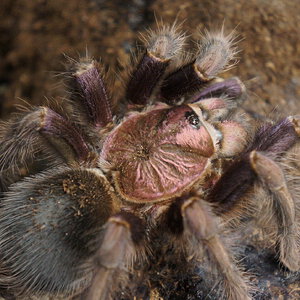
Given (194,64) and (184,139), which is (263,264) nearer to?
(184,139)

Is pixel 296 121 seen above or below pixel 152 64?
below

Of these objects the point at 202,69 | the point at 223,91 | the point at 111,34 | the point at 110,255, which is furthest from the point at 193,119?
the point at 111,34

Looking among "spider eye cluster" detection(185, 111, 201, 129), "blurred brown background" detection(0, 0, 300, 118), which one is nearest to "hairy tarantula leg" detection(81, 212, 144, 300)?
"spider eye cluster" detection(185, 111, 201, 129)

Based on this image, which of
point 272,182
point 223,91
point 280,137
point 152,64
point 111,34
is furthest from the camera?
point 111,34

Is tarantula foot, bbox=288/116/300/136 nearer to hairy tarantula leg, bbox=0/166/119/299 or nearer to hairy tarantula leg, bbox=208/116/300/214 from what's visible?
hairy tarantula leg, bbox=208/116/300/214

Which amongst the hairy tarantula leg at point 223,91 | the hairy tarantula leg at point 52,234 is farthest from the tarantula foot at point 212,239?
the hairy tarantula leg at point 223,91

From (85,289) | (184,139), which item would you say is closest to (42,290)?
(85,289)

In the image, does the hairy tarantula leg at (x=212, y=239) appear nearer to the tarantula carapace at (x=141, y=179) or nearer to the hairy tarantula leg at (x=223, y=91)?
the tarantula carapace at (x=141, y=179)

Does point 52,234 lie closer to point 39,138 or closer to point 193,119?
point 39,138
